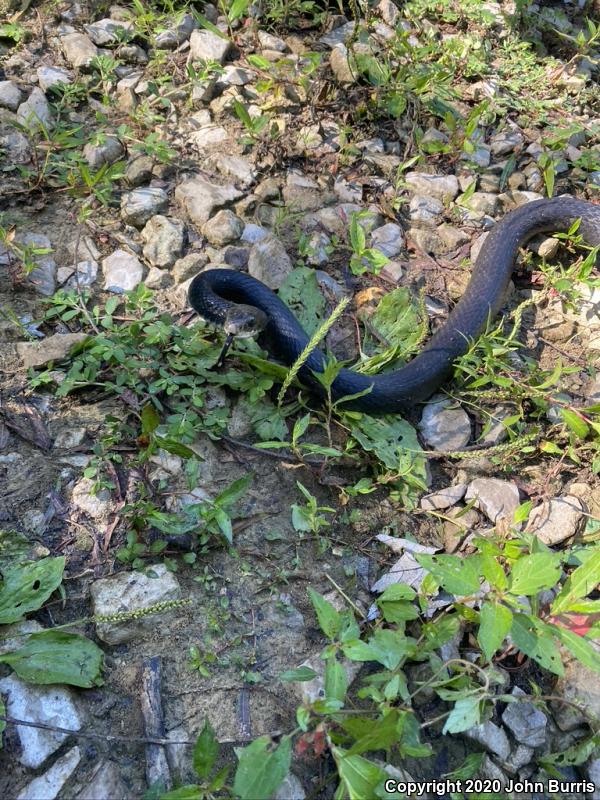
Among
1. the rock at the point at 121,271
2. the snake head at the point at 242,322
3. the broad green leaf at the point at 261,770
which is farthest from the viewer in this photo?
the rock at the point at 121,271

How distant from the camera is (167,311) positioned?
12.1ft

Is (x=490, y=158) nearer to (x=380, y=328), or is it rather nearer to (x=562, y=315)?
(x=562, y=315)

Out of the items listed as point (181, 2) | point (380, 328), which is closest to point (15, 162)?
point (181, 2)

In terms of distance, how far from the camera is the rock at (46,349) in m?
3.22

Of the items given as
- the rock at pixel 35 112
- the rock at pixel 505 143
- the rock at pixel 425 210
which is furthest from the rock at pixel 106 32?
the rock at pixel 505 143

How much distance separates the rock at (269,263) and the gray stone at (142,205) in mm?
659

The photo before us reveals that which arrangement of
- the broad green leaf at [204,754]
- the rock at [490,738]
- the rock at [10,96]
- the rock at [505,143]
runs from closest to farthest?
1. the broad green leaf at [204,754]
2. the rock at [490,738]
3. the rock at [10,96]
4. the rock at [505,143]

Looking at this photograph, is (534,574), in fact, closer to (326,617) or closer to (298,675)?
(326,617)


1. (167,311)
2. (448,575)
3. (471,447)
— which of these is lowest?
(167,311)

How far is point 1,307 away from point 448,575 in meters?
2.56

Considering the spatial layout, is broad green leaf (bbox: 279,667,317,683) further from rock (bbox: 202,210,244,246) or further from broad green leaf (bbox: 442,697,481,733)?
rock (bbox: 202,210,244,246)

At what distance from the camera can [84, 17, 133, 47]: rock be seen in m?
4.72

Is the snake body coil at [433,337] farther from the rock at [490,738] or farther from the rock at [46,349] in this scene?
the rock at [490,738]

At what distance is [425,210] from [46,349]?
100.0 inches
